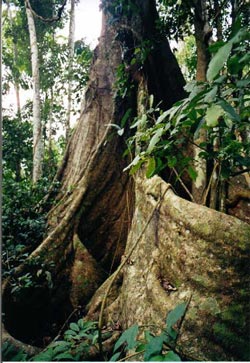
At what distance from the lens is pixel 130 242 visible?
2.03m

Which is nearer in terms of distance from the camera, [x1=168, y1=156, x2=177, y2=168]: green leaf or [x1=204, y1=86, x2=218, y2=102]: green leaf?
[x1=204, y1=86, x2=218, y2=102]: green leaf

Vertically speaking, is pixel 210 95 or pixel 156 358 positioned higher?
pixel 210 95

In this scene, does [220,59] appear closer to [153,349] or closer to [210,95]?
[210,95]

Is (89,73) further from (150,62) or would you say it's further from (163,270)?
(163,270)

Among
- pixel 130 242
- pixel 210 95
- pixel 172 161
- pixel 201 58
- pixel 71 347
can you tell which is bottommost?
pixel 71 347

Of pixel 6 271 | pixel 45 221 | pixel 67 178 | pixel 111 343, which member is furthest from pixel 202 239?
pixel 67 178

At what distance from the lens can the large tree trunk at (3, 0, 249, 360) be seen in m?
1.36

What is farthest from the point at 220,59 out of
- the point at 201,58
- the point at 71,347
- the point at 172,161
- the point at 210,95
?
the point at 201,58

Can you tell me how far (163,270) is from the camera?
1.58 meters

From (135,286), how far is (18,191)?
156 cm

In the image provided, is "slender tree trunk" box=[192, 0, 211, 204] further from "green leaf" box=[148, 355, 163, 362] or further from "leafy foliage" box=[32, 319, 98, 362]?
"green leaf" box=[148, 355, 163, 362]

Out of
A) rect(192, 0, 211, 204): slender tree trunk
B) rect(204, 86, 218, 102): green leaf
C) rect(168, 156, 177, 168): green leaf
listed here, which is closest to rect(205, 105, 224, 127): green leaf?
rect(204, 86, 218, 102): green leaf

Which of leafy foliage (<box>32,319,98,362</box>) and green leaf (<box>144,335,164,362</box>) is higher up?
green leaf (<box>144,335,164,362</box>)

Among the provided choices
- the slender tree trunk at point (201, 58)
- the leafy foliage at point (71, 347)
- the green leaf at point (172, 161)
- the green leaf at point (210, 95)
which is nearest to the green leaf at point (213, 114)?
the green leaf at point (210, 95)
